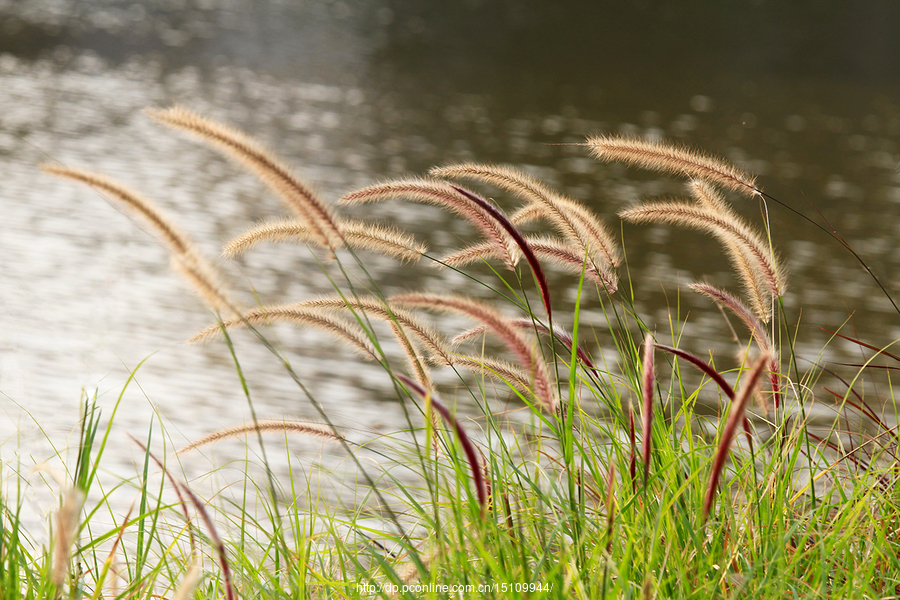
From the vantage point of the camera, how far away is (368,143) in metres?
20.6

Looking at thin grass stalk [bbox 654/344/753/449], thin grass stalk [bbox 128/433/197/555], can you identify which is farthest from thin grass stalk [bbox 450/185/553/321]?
thin grass stalk [bbox 128/433/197/555]

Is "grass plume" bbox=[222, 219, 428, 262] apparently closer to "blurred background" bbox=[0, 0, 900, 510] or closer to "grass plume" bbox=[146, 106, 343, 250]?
"grass plume" bbox=[146, 106, 343, 250]

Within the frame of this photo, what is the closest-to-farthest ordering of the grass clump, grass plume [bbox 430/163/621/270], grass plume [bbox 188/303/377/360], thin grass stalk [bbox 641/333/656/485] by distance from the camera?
thin grass stalk [bbox 641/333/656/485], the grass clump, grass plume [bbox 188/303/377/360], grass plume [bbox 430/163/621/270]

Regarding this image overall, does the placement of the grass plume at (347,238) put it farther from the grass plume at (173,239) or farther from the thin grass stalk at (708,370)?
the thin grass stalk at (708,370)

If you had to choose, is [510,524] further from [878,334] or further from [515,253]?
[878,334]

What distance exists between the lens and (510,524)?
60.5 inches

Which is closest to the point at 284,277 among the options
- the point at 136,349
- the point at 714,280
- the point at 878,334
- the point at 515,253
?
the point at 136,349

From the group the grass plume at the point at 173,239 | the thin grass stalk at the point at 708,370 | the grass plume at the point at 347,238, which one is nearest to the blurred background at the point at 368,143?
the grass plume at the point at 173,239

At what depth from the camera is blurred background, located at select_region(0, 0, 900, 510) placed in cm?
918

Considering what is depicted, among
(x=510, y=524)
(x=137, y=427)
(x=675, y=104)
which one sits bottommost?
(x=510, y=524)

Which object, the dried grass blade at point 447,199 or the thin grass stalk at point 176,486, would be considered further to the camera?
the dried grass blade at point 447,199

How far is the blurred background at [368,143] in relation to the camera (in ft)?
30.1

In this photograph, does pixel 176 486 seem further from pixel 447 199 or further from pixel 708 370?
pixel 708 370

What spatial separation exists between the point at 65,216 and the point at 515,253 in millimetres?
13122
